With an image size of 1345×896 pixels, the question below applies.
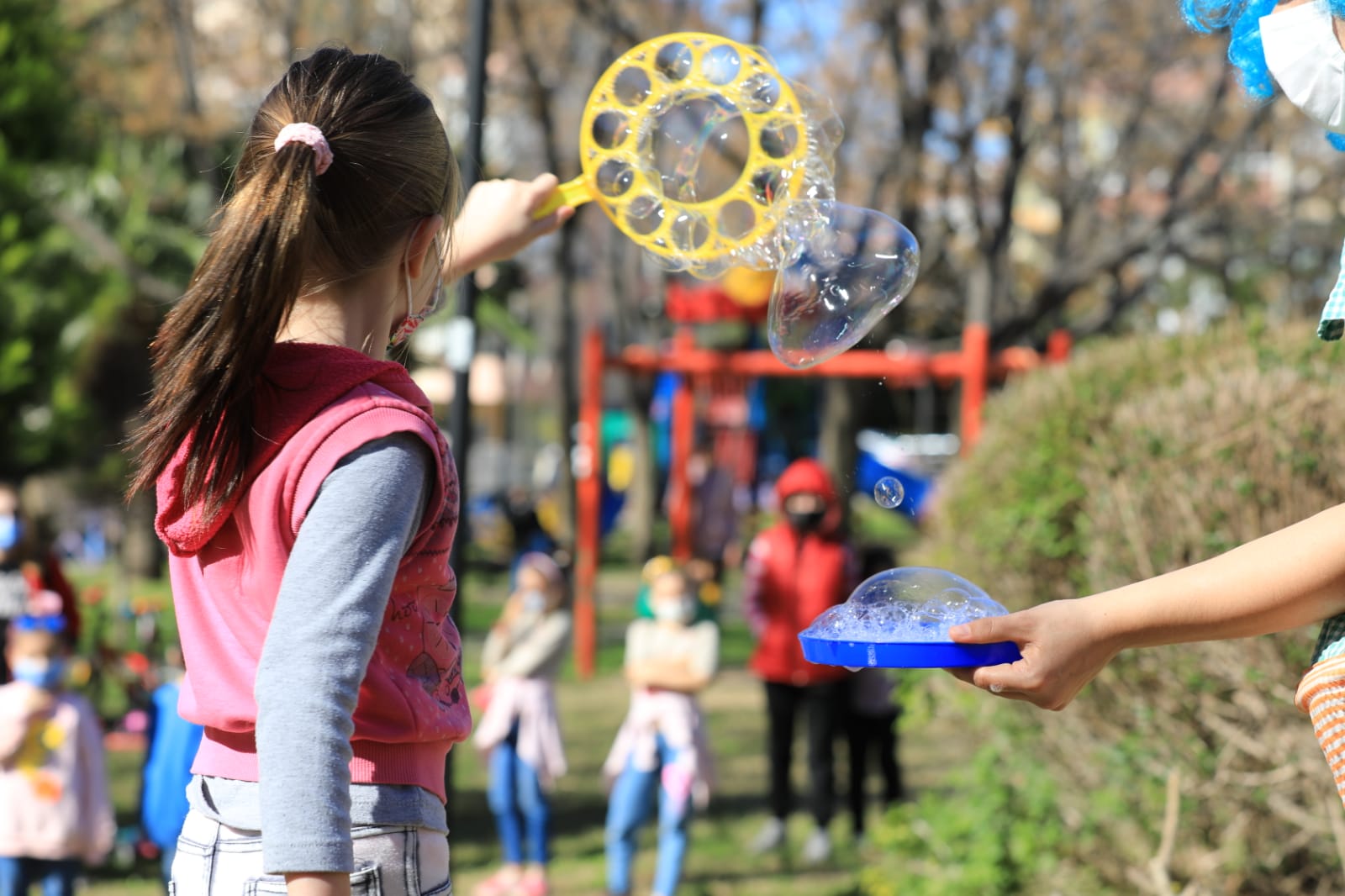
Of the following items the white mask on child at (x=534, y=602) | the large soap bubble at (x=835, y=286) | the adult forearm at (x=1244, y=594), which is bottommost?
the adult forearm at (x=1244, y=594)

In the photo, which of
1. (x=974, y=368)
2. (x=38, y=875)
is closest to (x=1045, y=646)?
(x=38, y=875)

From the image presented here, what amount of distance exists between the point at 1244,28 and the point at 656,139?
3.90ft

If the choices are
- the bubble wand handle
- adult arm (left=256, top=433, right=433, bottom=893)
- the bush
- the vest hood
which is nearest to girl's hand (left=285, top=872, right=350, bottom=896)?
adult arm (left=256, top=433, right=433, bottom=893)

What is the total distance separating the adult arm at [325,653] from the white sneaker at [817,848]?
584 centimetres

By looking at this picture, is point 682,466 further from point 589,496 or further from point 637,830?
point 637,830

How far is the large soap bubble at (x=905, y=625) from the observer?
171cm

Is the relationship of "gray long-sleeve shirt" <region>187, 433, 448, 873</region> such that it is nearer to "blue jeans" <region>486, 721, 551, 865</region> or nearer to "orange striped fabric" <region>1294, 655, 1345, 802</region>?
"orange striped fabric" <region>1294, 655, 1345, 802</region>

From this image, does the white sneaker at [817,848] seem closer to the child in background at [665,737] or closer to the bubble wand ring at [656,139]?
the child in background at [665,737]

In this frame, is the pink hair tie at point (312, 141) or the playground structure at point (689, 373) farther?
the playground structure at point (689, 373)

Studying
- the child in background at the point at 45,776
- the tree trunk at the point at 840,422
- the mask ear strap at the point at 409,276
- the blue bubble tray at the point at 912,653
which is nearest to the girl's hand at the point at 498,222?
the mask ear strap at the point at 409,276

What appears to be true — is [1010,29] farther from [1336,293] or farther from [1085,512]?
[1336,293]

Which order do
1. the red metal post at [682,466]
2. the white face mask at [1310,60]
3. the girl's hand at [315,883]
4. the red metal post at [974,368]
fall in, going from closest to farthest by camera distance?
1. the girl's hand at [315,883]
2. the white face mask at [1310,60]
3. the red metal post at [974,368]
4. the red metal post at [682,466]

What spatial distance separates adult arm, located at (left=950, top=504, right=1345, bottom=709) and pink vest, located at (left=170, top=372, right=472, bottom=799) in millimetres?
648

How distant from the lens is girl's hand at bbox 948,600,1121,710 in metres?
1.68
